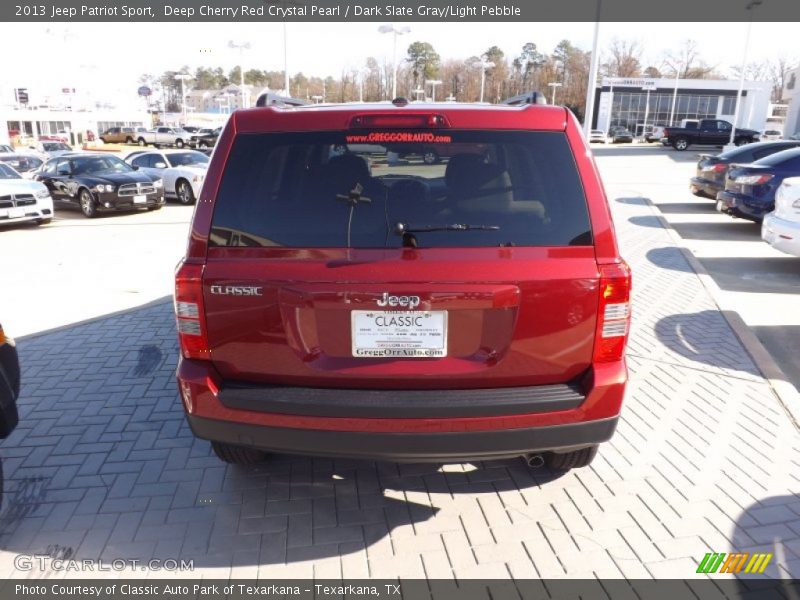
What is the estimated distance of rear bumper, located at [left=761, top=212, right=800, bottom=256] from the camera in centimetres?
745

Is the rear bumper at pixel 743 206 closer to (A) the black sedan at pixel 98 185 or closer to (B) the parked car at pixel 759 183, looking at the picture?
(B) the parked car at pixel 759 183

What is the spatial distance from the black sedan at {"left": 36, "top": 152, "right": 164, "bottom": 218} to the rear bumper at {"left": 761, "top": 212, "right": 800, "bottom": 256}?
44.7 feet

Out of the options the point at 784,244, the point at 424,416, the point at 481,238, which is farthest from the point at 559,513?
the point at 784,244

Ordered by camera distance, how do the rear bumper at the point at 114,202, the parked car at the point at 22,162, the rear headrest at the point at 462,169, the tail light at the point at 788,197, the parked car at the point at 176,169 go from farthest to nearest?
the parked car at the point at 22,162 < the parked car at the point at 176,169 < the rear bumper at the point at 114,202 < the tail light at the point at 788,197 < the rear headrest at the point at 462,169

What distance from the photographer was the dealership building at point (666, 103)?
64562mm

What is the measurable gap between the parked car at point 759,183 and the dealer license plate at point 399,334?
33.1ft

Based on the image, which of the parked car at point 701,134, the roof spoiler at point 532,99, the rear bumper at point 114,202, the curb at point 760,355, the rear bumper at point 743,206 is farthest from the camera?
the parked car at point 701,134

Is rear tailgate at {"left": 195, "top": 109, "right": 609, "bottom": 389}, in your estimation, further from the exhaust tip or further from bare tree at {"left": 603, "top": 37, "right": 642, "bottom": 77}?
bare tree at {"left": 603, "top": 37, "right": 642, "bottom": 77}

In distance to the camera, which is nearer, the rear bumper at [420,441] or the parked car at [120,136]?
the rear bumper at [420,441]

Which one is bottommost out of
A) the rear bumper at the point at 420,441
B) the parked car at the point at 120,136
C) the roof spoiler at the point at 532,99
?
the parked car at the point at 120,136

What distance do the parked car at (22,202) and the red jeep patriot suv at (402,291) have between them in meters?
12.5

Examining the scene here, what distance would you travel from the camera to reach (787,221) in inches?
299

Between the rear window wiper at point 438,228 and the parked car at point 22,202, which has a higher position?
the rear window wiper at point 438,228

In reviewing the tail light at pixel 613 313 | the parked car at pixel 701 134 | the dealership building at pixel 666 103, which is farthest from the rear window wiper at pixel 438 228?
the dealership building at pixel 666 103
